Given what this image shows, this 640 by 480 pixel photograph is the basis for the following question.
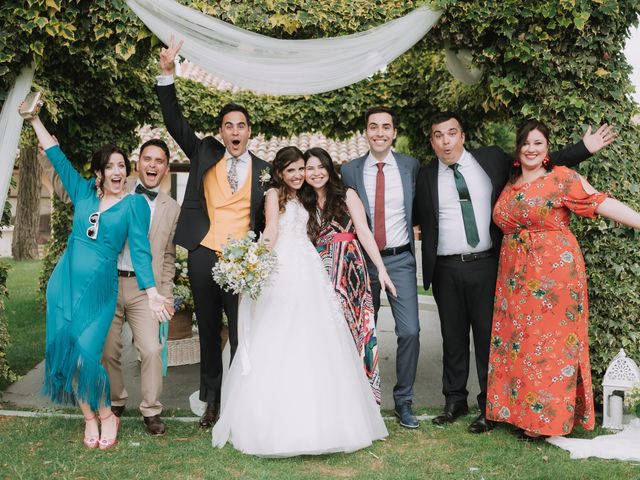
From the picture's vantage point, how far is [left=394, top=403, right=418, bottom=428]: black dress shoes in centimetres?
438

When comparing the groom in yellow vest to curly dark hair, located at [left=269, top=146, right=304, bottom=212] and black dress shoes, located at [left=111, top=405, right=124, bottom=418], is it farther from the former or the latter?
black dress shoes, located at [left=111, top=405, right=124, bottom=418]

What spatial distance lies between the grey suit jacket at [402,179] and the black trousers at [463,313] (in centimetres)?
35

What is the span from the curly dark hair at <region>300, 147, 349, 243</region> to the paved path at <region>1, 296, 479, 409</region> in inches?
52.1

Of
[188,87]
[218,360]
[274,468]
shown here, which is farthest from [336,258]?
[188,87]

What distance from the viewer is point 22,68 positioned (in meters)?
4.48

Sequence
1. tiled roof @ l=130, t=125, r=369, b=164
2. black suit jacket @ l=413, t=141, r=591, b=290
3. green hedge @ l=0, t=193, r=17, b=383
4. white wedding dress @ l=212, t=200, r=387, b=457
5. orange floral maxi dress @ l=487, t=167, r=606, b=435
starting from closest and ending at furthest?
white wedding dress @ l=212, t=200, r=387, b=457, orange floral maxi dress @ l=487, t=167, r=606, b=435, black suit jacket @ l=413, t=141, r=591, b=290, green hedge @ l=0, t=193, r=17, b=383, tiled roof @ l=130, t=125, r=369, b=164

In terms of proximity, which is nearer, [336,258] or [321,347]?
[321,347]

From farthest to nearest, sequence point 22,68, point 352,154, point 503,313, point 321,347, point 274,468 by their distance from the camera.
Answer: point 352,154
point 22,68
point 503,313
point 321,347
point 274,468

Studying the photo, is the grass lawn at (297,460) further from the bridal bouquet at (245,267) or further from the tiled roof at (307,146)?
the tiled roof at (307,146)

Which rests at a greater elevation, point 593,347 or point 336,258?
point 336,258

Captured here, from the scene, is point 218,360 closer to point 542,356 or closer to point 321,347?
point 321,347

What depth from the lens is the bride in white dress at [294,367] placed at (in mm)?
3689

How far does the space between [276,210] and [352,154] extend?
14298mm

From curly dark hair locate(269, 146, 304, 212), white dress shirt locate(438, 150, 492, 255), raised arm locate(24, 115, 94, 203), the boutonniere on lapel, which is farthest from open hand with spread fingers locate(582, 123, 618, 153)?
raised arm locate(24, 115, 94, 203)
